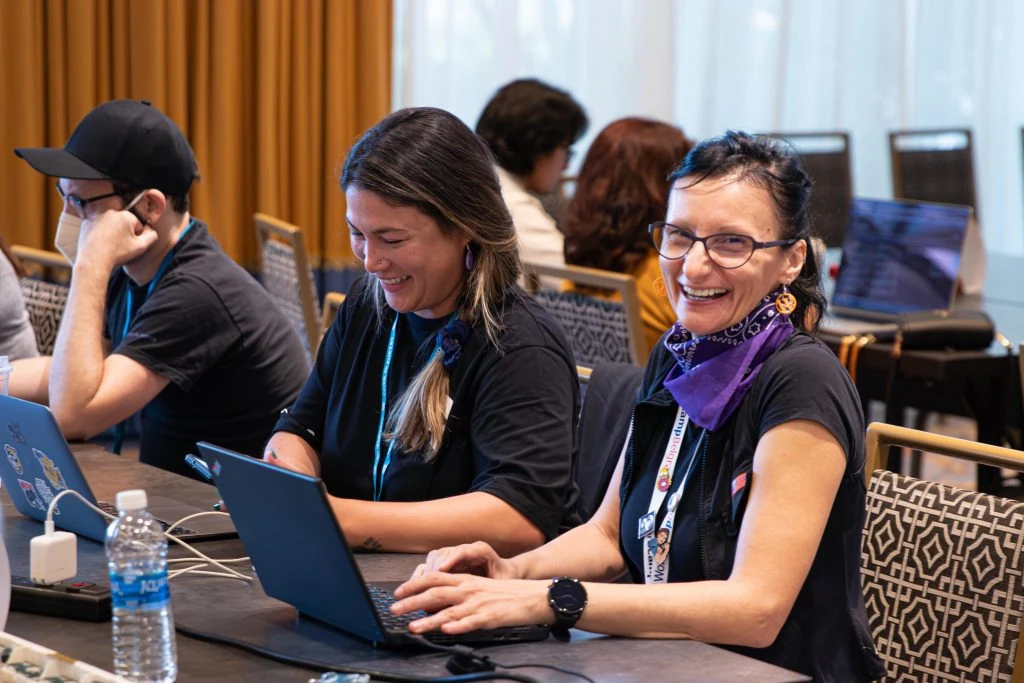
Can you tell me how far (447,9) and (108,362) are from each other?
315 centimetres

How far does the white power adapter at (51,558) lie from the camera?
1.59 m

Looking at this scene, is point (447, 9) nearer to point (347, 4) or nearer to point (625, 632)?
point (347, 4)

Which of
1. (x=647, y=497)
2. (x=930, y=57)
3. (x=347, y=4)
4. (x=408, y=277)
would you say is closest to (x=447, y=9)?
(x=347, y=4)

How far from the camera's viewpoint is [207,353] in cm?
252

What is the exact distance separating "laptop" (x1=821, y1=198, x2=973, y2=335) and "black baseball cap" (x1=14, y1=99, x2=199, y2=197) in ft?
5.85

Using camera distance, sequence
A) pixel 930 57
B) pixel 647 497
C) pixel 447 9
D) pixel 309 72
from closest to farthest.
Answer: pixel 647 497 < pixel 309 72 < pixel 447 9 < pixel 930 57

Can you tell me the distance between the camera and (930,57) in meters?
6.41

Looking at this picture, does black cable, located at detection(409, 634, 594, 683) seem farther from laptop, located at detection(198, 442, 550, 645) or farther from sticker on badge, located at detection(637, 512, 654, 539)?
sticker on badge, located at detection(637, 512, 654, 539)

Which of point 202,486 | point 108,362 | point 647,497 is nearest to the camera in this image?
point 647,497

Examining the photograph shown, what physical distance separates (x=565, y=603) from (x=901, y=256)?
2.50 m

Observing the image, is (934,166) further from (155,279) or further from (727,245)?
(727,245)

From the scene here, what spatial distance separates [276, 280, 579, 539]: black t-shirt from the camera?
190 cm

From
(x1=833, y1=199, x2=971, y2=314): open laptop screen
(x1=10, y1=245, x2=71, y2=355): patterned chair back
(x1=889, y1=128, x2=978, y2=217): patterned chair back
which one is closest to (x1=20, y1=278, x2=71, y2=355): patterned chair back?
(x1=10, y1=245, x2=71, y2=355): patterned chair back

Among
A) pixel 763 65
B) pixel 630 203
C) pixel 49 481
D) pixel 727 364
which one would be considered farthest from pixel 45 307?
pixel 763 65
